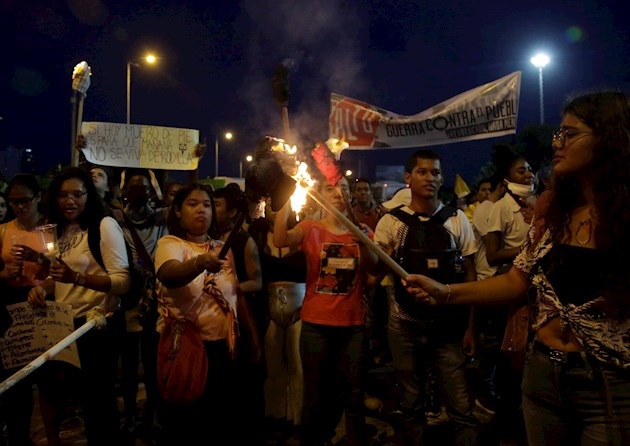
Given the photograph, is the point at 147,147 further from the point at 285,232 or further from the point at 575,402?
the point at 575,402

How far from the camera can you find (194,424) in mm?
3805

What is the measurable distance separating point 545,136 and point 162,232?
1252 inches

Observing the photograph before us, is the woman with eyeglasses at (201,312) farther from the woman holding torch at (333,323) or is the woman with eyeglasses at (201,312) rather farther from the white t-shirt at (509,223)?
the white t-shirt at (509,223)

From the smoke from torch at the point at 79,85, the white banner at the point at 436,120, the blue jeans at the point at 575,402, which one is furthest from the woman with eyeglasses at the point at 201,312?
the white banner at the point at 436,120

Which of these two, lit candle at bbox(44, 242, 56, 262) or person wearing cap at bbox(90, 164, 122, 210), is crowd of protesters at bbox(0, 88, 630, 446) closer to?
lit candle at bbox(44, 242, 56, 262)

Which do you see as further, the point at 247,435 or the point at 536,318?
the point at 247,435

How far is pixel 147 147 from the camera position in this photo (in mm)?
7277

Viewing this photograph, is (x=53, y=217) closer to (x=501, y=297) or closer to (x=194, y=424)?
(x=194, y=424)

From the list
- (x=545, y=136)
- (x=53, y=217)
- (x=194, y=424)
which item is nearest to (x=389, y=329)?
(x=194, y=424)

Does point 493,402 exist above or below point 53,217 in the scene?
below

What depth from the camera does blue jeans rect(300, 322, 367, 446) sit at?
4297 millimetres

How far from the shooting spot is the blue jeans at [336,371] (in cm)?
430

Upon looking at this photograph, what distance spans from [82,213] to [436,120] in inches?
193

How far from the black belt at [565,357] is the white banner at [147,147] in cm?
558
